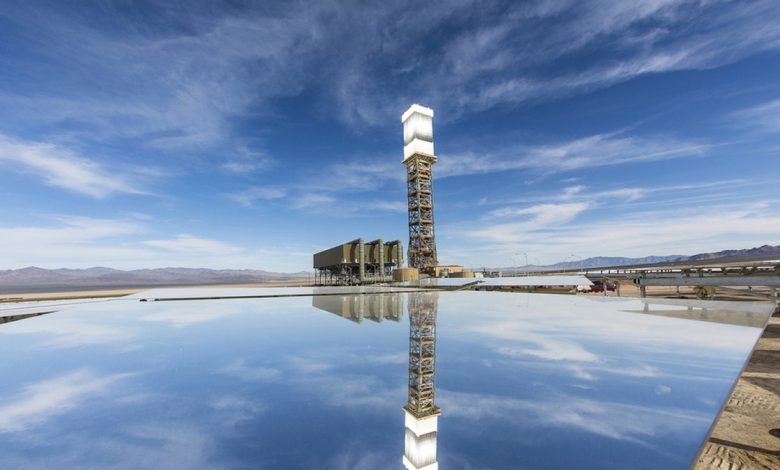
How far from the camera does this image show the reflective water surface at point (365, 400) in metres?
3.33

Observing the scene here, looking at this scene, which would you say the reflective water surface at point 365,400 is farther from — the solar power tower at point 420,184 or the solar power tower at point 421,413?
the solar power tower at point 420,184

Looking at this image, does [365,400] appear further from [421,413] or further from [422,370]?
[422,370]

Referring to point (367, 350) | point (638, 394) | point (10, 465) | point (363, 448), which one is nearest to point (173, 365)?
point (10, 465)

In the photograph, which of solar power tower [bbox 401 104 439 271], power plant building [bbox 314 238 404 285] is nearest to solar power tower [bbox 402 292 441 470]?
power plant building [bbox 314 238 404 285]

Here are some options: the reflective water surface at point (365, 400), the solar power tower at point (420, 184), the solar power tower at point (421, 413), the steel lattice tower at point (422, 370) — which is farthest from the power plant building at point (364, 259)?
the solar power tower at point (421, 413)

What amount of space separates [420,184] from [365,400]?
63.7 meters

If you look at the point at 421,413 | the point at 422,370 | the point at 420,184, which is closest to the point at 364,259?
the point at 420,184

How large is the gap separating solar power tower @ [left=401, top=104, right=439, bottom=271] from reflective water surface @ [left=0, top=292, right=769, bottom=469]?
56502mm

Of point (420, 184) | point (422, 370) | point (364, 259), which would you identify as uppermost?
point (420, 184)

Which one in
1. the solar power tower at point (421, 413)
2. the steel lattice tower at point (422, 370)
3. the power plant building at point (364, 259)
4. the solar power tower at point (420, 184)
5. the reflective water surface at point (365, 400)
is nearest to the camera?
the solar power tower at point (421, 413)

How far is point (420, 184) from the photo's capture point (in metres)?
66.7

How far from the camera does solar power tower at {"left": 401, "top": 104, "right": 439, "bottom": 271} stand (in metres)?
66.1

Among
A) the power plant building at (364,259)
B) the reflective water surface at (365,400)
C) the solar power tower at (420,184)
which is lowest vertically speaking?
the reflective water surface at (365,400)

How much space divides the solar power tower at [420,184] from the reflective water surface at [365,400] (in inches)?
2225
